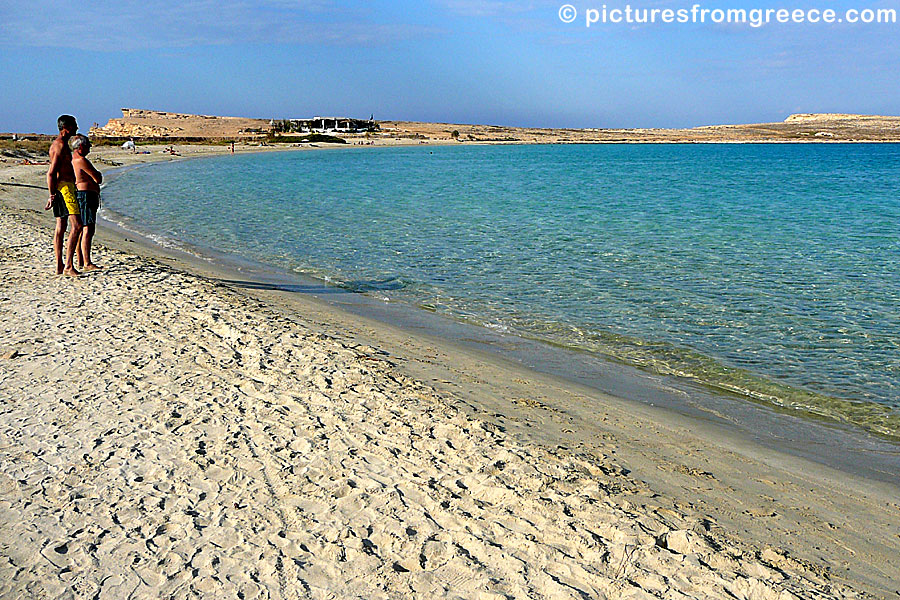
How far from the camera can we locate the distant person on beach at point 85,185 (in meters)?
9.73

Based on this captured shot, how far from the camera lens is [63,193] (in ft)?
32.2

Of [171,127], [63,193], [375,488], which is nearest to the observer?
[375,488]

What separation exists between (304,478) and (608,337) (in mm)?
5157

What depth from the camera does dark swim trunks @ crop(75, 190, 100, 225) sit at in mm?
9976

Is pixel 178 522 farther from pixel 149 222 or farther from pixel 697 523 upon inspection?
pixel 149 222

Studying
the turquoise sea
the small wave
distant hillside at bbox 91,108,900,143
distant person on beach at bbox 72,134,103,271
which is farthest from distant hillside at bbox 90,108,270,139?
the small wave

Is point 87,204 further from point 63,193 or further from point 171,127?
point 171,127

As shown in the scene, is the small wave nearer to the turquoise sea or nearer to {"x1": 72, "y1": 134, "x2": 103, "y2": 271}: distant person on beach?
the turquoise sea

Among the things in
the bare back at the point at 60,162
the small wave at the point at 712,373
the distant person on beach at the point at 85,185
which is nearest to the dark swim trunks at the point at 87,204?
the distant person on beach at the point at 85,185

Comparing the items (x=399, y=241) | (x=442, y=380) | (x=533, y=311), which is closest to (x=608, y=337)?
(x=533, y=311)

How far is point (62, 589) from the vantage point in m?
3.35

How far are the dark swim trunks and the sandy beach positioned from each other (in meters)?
3.10

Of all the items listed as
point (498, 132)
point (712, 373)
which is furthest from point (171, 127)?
point (712, 373)

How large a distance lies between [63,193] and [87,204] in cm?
35
